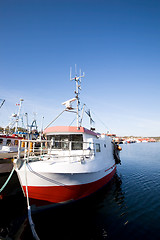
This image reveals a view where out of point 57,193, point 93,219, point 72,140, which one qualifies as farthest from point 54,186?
point 72,140

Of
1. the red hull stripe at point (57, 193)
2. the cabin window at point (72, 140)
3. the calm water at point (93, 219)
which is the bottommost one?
the calm water at point (93, 219)

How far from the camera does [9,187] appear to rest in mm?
8477

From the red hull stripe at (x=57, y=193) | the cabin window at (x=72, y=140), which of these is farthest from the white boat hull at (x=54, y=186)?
the cabin window at (x=72, y=140)

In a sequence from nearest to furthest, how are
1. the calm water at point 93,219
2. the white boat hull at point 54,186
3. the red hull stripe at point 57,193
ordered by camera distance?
the calm water at point 93,219
the white boat hull at point 54,186
the red hull stripe at point 57,193

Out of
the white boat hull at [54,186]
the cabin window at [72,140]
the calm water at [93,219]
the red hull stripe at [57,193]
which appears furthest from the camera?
the cabin window at [72,140]

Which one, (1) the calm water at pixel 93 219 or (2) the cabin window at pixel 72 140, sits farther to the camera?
(2) the cabin window at pixel 72 140

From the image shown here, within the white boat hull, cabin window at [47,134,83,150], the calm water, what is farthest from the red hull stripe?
cabin window at [47,134,83,150]

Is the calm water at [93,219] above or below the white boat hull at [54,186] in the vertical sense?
below

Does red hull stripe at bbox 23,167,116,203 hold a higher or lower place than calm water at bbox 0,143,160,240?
higher

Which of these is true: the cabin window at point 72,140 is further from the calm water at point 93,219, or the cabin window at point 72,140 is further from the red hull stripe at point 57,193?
the calm water at point 93,219

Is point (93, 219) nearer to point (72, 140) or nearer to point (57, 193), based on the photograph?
point (57, 193)

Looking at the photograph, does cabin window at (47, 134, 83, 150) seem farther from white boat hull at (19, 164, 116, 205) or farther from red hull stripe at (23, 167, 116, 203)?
red hull stripe at (23, 167, 116, 203)

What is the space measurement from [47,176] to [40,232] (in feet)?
7.07

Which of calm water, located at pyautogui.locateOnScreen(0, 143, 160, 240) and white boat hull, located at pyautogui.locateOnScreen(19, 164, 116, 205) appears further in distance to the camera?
white boat hull, located at pyautogui.locateOnScreen(19, 164, 116, 205)
